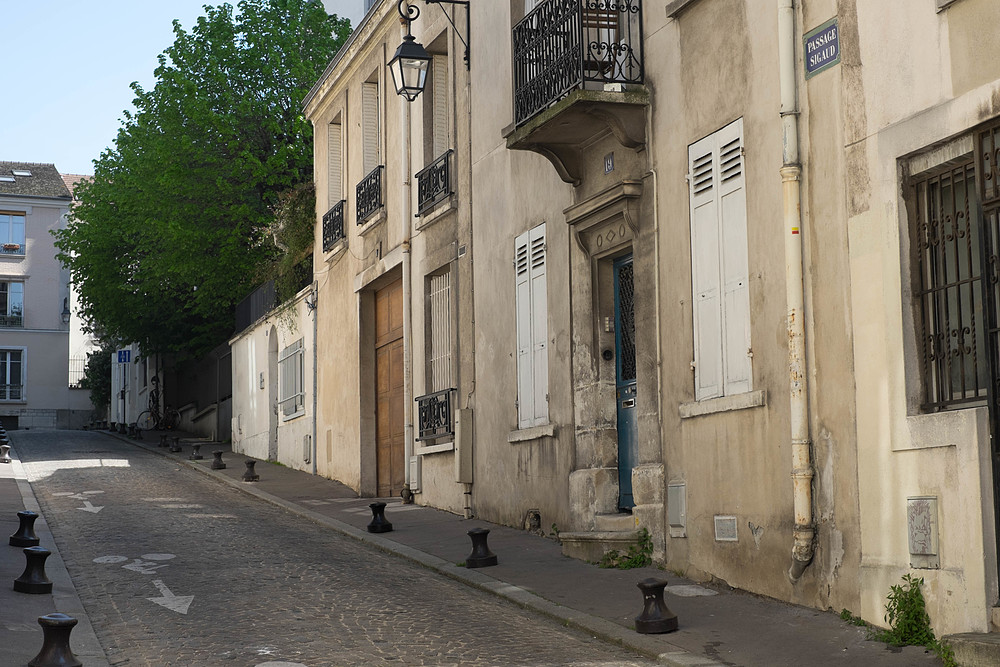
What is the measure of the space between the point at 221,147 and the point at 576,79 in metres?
20.3

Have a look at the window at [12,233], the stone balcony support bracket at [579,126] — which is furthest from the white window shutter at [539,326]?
the window at [12,233]

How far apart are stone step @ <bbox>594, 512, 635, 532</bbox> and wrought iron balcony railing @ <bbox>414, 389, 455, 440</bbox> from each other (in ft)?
14.3

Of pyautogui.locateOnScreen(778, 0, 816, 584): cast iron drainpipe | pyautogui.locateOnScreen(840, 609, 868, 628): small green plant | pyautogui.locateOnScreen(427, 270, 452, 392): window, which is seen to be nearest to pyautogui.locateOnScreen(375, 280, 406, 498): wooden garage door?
pyautogui.locateOnScreen(427, 270, 452, 392): window

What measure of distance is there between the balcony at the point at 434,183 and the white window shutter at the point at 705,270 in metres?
6.14

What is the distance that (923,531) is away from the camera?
23.9 feet

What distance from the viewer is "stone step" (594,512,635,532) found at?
11.3m

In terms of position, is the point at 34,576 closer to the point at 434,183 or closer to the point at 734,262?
the point at 734,262

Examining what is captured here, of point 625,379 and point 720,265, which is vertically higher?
point 720,265

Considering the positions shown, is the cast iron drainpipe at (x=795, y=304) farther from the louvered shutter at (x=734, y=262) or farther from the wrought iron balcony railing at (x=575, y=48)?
the wrought iron balcony railing at (x=575, y=48)

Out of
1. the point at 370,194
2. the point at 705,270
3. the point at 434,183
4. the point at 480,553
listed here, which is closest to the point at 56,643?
the point at 480,553

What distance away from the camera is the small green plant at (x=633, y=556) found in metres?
10.6

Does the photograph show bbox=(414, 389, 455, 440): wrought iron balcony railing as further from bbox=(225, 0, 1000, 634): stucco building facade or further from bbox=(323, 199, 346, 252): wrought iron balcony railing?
bbox=(323, 199, 346, 252): wrought iron balcony railing

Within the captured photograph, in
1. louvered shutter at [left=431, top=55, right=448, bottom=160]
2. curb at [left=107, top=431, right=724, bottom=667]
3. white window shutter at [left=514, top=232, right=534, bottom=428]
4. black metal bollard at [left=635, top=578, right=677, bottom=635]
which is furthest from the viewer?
louvered shutter at [left=431, top=55, right=448, bottom=160]

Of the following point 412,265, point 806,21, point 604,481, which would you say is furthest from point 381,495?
point 806,21
